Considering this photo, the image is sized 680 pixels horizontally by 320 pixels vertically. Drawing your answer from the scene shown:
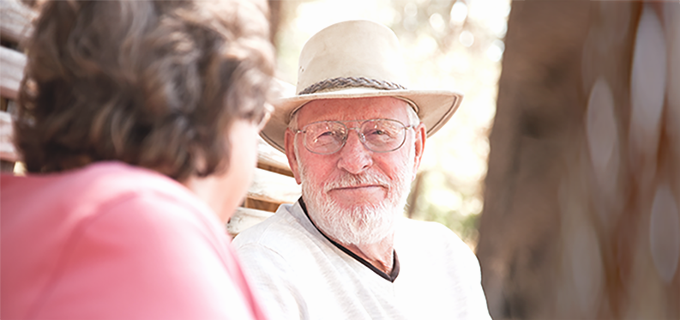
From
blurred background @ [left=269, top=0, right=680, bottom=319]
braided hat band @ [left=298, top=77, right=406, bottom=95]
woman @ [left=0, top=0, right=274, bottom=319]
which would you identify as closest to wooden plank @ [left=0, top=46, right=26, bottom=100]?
woman @ [left=0, top=0, right=274, bottom=319]

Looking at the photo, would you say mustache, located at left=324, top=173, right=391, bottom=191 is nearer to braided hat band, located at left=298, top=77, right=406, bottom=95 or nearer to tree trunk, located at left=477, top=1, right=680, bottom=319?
braided hat band, located at left=298, top=77, right=406, bottom=95

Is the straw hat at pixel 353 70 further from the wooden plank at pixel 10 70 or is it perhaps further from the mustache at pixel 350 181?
the wooden plank at pixel 10 70

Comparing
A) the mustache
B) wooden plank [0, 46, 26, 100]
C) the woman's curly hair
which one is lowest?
the mustache

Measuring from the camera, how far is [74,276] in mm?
605

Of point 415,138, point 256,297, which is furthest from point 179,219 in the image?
point 415,138

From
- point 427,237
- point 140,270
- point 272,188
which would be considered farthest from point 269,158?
point 140,270

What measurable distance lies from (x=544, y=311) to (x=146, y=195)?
2561 millimetres

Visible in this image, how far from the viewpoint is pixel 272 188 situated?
253 cm

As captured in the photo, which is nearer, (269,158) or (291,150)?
(291,150)

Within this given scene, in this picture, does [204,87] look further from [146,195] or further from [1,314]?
[1,314]

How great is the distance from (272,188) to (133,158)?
1768mm

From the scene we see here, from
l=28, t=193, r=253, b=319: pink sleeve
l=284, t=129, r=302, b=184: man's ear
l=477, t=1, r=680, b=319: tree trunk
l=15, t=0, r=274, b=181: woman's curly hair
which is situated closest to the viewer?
l=28, t=193, r=253, b=319: pink sleeve

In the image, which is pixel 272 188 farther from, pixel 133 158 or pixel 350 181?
pixel 133 158

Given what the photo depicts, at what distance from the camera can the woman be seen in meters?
0.62
